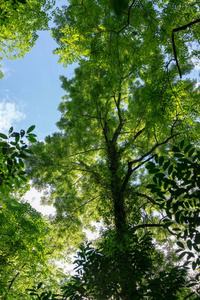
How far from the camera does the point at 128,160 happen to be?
6355 mm

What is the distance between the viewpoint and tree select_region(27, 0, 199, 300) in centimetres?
423

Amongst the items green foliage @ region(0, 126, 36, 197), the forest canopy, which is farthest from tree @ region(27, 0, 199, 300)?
green foliage @ region(0, 126, 36, 197)

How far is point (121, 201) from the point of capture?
215 inches

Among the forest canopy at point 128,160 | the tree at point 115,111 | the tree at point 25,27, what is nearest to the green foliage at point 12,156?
the forest canopy at point 128,160

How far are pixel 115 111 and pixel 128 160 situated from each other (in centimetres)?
328

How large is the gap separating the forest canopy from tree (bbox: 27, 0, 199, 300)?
3 centimetres

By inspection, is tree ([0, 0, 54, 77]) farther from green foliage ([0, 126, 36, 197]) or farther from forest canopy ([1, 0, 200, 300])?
green foliage ([0, 126, 36, 197])

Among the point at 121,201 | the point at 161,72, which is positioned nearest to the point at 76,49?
the point at 161,72

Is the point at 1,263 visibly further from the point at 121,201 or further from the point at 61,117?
the point at 61,117

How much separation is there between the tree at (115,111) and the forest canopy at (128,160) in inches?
1.3

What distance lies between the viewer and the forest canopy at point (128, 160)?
207cm

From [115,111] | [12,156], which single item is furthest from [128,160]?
[12,156]

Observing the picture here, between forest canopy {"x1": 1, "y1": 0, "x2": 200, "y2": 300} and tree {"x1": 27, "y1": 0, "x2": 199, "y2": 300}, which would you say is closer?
forest canopy {"x1": 1, "y1": 0, "x2": 200, "y2": 300}

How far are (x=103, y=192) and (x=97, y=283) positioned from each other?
307cm
